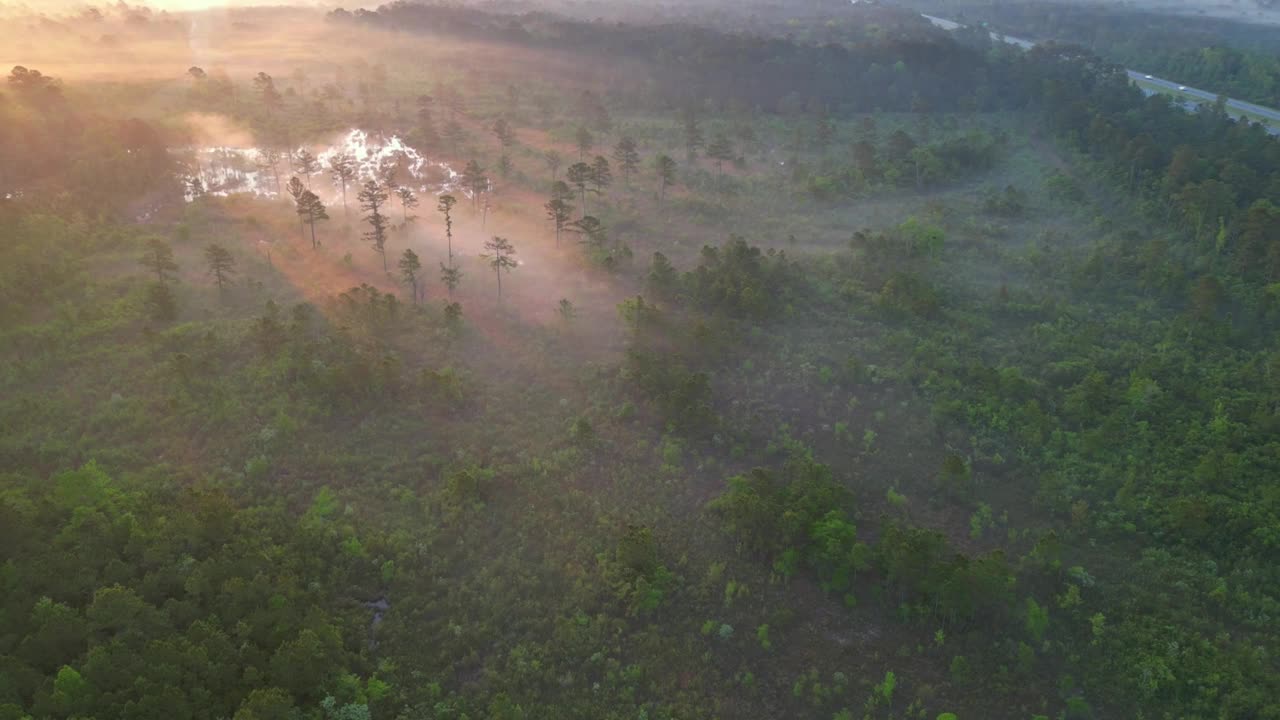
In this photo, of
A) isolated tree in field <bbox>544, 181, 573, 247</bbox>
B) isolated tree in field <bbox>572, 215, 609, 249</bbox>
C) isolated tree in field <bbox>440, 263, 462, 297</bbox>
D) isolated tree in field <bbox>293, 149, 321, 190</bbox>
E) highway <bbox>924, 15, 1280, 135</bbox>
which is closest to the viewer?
isolated tree in field <bbox>440, 263, 462, 297</bbox>

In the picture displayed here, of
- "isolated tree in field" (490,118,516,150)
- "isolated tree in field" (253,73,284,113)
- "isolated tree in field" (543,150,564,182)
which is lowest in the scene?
"isolated tree in field" (543,150,564,182)

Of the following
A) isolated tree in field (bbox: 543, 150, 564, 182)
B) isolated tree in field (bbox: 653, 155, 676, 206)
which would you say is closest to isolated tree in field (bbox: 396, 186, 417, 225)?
isolated tree in field (bbox: 543, 150, 564, 182)

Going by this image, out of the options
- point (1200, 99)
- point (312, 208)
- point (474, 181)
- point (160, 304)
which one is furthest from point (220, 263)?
point (1200, 99)

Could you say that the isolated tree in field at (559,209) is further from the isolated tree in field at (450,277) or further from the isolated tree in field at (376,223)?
the isolated tree in field at (376,223)

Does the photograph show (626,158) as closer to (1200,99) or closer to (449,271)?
(449,271)

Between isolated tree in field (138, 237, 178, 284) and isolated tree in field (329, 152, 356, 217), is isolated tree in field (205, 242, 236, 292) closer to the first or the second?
isolated tree in field (138, 237, 178, 284)

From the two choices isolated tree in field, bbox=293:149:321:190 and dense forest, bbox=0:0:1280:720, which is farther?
isolated tree in field, bbox=293:149:321:190

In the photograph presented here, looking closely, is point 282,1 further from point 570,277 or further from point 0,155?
point 570,277
